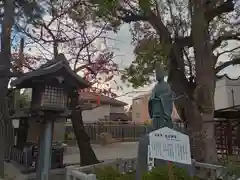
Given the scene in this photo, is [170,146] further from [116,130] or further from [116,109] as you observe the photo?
[116,109]

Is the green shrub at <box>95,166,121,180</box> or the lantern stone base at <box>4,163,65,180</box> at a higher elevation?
the green shrub at <box>95,166,121,180</box>

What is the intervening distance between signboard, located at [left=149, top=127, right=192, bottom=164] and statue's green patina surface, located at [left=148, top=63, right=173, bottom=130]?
211 cm

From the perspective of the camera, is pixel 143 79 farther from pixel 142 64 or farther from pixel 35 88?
pixel 35 88

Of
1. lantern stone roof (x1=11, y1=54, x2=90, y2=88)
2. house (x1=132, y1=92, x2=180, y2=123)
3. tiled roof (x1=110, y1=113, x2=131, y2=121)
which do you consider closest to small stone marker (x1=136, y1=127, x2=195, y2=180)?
lantern stone roof (x1=11, y1=54, x2=90, y2=88)

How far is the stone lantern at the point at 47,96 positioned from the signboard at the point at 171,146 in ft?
7.68

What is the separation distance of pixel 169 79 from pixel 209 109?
2.41 metres

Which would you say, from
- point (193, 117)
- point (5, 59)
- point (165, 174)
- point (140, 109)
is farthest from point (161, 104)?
point (140, 109)

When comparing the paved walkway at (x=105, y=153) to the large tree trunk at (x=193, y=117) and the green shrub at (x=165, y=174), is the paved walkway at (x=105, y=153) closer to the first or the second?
the large tree trunk at (x=193, y=117)

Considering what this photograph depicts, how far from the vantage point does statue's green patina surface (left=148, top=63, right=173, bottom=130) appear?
269 inches

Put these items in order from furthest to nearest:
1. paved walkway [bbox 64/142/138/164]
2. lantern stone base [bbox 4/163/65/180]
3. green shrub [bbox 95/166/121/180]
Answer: paved walkway [bbox 64/142/138/164]
lantern stone base [bbox 4/163/65/180]
green shrub [bbox 95/166/121/180]

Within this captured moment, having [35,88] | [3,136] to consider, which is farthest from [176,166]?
[3,136]

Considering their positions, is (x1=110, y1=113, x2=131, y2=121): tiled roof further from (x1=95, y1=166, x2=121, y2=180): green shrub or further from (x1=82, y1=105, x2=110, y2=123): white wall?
(x1=95, y1=166, x2=121, y2=180): green shrub

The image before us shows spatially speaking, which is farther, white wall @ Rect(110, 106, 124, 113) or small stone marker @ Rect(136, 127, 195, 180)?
white wall @ Rect(110, 106, 124, 113)

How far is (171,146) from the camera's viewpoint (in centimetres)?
432
